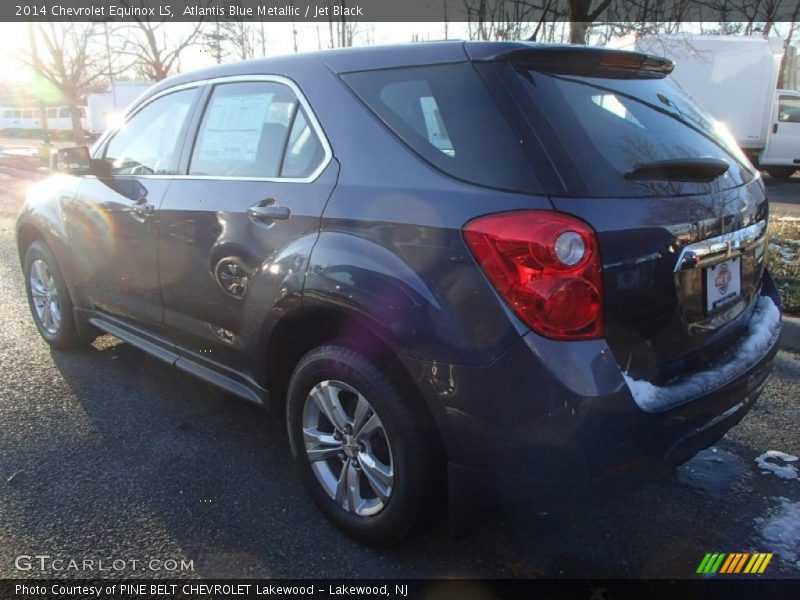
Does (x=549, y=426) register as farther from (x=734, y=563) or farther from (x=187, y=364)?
(x=187, y=364)

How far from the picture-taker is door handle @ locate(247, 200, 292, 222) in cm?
246

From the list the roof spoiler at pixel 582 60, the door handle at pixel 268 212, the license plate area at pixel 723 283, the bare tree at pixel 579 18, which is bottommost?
the license plate area at pixel 723 283

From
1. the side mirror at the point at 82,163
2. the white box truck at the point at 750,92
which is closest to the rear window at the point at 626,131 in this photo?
the side mirror at the point at 82,163

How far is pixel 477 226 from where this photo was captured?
1898 mm

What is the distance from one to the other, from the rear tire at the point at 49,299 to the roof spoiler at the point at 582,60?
334 centimetres

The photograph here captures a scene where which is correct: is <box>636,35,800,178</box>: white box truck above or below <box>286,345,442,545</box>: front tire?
above

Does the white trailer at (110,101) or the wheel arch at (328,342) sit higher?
the white trailer at (110,101)

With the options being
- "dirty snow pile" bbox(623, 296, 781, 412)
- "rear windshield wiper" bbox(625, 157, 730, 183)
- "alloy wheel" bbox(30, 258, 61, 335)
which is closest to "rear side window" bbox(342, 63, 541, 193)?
"rear windshield wiper" bbox(625, 157, 730, 183)

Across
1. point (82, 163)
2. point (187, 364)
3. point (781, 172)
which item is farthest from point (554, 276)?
point (781, 172)

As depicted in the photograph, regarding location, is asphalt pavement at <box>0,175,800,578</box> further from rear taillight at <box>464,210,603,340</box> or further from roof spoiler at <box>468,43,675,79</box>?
roof spoiler at <box>468,43,675,79</box>

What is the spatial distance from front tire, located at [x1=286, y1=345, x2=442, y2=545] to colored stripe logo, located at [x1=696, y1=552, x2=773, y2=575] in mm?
1039

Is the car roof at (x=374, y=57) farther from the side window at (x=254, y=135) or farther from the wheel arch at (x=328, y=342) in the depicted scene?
the wheel arch at (x=328, y=342)

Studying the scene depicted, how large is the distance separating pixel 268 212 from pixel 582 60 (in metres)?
1.30

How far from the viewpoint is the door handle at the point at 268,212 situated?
246 cm
